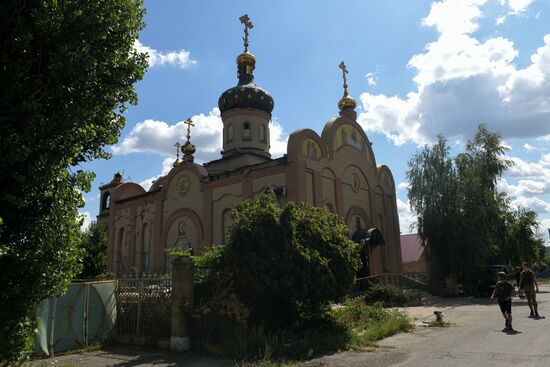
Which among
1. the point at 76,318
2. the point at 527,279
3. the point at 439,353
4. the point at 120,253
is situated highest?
the point at 120,253

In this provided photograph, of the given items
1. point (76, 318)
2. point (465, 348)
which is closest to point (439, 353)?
point (465, 348)

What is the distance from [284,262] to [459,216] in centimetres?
1590

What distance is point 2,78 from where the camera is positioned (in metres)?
5.72

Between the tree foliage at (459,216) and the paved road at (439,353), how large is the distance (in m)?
10.2

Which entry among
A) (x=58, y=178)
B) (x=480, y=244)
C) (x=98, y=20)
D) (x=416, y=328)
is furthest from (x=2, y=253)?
(x=480, y=244)

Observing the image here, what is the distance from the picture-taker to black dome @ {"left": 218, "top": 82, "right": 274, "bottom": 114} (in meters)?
29.0

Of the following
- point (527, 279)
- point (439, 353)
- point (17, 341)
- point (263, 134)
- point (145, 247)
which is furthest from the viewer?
point (263, 134)

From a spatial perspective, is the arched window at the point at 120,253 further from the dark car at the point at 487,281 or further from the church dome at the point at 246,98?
the dark car at the point at 487,281

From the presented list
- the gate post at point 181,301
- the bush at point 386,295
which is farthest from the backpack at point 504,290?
the gate post at point 181,301

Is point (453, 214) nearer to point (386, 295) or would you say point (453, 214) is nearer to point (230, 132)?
point (386, 295)

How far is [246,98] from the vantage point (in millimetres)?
28953

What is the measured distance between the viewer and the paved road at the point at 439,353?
8039mm

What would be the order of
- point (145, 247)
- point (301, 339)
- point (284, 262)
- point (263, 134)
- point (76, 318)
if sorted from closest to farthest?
point (301, 339)
point (284, 262)
point (76, 318)
point (145, 247)
point (263, 134)

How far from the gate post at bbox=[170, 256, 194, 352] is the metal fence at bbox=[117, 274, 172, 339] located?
2.28 ft
